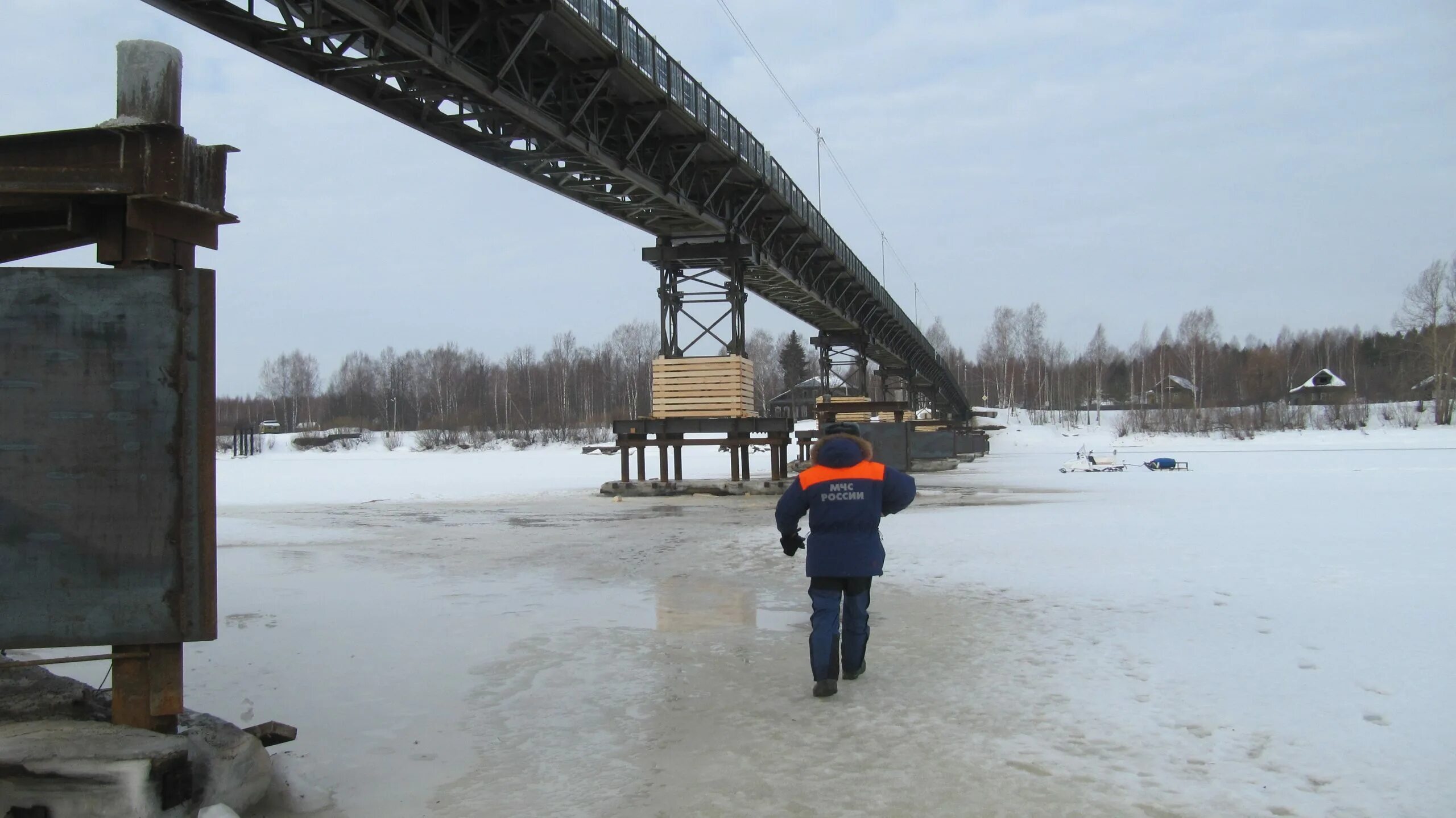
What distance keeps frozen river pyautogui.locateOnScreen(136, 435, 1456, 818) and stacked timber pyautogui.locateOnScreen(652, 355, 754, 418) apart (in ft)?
31.3

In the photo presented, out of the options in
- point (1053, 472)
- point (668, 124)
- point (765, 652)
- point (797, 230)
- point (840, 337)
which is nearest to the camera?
point (765, 652)

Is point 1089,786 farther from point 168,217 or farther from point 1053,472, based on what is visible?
point 1053,472

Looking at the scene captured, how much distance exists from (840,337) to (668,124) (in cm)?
2220

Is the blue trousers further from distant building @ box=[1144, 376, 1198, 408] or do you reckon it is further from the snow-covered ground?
distant building @ box=[1144, 376, 1198, 408]

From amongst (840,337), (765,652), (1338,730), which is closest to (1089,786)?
(1338,730)

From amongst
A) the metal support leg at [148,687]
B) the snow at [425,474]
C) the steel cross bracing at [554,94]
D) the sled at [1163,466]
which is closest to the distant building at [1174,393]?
the snow at [425,474]

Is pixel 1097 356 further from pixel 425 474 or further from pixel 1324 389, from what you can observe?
pixel 425 474

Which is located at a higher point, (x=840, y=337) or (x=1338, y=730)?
(x=840, y=337)

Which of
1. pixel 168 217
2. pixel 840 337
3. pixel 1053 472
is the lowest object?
pixel 1053 472

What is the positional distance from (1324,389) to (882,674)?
92.4m

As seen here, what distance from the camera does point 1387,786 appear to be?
390cm

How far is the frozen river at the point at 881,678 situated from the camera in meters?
4.06

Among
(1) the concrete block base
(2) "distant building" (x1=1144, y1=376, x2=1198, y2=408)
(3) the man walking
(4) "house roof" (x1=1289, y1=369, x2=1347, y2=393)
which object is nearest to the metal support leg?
(3) the man walking

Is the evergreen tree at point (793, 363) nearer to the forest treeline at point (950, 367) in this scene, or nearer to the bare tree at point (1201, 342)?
the forest treeline at point (950, 367)
